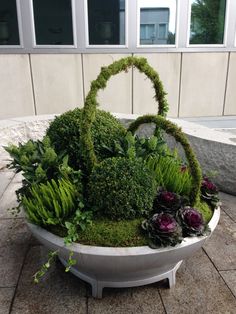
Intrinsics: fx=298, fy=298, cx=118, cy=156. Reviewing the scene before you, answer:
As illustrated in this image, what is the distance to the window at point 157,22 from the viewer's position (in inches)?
282

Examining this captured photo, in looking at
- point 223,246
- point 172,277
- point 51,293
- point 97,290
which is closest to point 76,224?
point 97,290

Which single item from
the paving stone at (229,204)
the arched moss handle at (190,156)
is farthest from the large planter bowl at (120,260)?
the paving stone at (229,204)

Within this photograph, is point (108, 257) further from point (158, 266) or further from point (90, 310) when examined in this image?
point (90, 310)

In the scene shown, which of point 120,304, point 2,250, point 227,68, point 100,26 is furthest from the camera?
point 227,68

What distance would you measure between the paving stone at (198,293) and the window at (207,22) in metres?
6.42

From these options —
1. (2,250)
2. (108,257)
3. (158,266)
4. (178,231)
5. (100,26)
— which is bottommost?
(2,250)

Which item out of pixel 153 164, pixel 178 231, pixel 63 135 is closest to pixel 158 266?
pixel 178 231

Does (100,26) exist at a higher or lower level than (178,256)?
higher

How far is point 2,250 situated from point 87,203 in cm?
121

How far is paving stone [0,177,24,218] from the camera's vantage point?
350 centimetres

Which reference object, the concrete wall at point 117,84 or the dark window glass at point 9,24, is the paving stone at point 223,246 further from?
the dark window glass at point 9,24

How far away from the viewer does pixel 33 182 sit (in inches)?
89.5

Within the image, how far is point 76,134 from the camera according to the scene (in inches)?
98.7

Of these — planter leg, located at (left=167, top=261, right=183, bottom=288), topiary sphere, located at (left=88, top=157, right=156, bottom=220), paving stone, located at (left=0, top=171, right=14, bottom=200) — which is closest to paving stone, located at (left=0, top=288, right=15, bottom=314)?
topiary sphere, located at (left=88, top=157, right=156, bottom=220)
